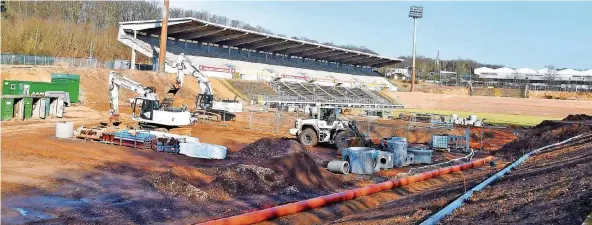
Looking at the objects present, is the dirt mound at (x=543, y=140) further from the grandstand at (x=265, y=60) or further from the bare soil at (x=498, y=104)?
the bare soil at (x=498, y=104)

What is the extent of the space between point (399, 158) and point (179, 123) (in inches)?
495

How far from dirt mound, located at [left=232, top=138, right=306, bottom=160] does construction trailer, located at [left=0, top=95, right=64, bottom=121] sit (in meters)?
15.0

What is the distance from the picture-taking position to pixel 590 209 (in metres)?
8.80

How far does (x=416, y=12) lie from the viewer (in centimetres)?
11406

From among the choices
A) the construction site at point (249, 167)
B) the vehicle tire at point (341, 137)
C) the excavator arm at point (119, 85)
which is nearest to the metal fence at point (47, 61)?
the construction site at point (249, 167)

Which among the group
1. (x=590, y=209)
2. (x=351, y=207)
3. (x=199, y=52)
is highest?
(x=199, y=52)

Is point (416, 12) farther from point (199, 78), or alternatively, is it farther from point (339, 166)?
point (339, 166)

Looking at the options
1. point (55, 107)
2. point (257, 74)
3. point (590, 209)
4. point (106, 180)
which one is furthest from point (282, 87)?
point (590, 209)

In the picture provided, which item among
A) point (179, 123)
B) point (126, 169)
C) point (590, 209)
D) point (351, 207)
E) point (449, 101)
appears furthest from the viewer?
point (449, 101)

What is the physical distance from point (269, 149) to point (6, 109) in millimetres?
16722

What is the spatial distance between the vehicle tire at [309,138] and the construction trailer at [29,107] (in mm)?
16139

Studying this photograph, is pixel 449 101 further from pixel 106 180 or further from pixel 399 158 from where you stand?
pixel 106 180

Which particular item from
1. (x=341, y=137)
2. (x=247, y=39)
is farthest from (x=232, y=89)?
(x=341, y=137)

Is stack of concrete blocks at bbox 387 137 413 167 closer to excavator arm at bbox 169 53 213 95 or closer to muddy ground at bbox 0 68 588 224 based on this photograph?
muddy ground at bbox 0 68 588 224
